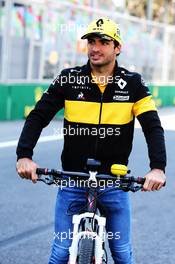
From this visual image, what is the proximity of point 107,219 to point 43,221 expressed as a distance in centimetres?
337

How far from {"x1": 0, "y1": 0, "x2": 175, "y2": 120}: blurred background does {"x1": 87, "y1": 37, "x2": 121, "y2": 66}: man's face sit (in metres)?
10.4

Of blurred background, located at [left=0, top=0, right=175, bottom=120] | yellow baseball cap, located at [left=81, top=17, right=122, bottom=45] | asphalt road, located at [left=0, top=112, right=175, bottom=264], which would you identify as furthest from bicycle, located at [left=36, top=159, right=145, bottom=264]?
blurred background, located at [left=0, top=0, right=175, bottom=120]

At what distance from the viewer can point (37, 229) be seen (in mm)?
6742

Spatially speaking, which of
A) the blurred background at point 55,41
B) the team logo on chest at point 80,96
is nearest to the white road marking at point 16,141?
the blurred background at point 55,41

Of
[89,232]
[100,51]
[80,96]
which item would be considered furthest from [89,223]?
[100,51]

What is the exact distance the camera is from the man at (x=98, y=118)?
11.9ft

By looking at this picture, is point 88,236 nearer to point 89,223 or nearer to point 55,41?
point 89,223

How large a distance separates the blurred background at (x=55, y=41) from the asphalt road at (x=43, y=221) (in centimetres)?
576

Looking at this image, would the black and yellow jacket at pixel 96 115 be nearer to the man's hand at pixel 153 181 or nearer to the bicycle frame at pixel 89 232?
the man's hand at pixel 153 181

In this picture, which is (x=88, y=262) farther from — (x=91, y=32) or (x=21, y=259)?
(x=21, y=259)

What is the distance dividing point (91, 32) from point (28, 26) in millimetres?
16014

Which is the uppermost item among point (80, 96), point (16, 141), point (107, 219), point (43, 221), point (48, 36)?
point (48, 36)

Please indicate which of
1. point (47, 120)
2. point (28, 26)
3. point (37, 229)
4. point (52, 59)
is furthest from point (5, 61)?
point (47, 120)

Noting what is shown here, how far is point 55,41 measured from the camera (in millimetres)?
20984
